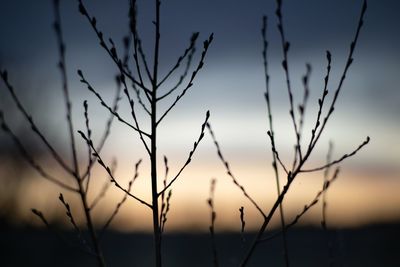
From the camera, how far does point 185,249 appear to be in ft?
121

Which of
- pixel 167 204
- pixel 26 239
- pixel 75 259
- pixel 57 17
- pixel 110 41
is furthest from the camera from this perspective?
pixel 26 239

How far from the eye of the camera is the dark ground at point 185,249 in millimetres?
28234

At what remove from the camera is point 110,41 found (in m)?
2.18

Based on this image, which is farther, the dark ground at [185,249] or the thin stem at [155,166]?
the dark ground at [185,249]

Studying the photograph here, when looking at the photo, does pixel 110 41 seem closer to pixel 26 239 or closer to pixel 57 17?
pixel 57 17

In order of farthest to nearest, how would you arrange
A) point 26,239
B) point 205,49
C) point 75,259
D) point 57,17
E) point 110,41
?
point 26,239
point 75,259
point 205,49
point 110,41
point 57,17

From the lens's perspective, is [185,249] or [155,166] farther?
[185,249]

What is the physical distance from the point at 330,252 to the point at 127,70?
6.76ft

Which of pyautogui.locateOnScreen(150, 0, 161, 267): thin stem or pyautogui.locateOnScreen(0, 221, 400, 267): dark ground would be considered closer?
pyautogui.locateOnScreen(150, 0, 161, 267): thin stem

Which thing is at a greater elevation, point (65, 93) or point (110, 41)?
point (110, 41)

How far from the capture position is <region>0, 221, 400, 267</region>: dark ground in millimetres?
28234

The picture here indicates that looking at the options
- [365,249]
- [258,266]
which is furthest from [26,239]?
[365,249]

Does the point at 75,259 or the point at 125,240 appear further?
the point at 125,240

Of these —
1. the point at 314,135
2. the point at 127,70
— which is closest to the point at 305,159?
the point at 314,135
